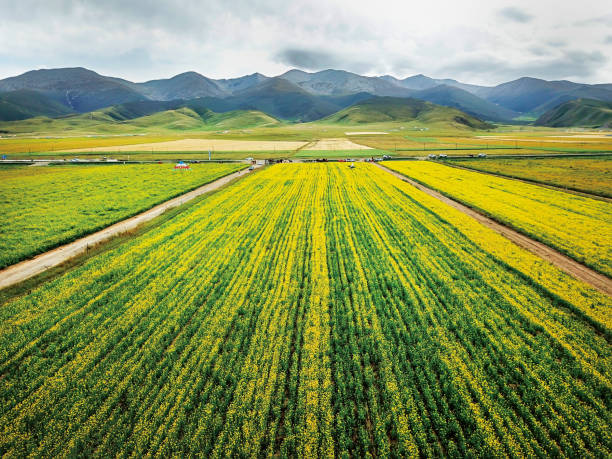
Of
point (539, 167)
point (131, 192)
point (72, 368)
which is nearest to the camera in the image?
point (72, 368)

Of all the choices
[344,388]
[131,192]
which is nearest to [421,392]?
[344,388]

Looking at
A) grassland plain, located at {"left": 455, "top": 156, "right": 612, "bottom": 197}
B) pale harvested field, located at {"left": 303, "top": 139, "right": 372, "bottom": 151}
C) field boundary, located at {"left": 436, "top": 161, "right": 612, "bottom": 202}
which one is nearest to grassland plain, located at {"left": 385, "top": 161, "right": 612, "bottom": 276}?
field boundary, located at {"left": 436, "top": 161, "right": 612, "bottom": 202}

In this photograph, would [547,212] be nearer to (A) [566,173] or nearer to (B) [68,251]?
(A) [566,173]

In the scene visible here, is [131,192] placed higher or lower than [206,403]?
higher

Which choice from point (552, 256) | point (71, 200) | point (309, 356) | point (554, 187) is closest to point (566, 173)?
point (554, 187)

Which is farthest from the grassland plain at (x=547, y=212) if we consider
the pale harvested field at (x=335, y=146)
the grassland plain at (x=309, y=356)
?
the pale harvested field at (x=335, y=146)

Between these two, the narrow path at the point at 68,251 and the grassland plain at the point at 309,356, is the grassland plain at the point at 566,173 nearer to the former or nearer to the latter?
the grassland plain at the point at 309,356

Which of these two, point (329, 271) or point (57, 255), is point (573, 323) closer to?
point (329, 271)
